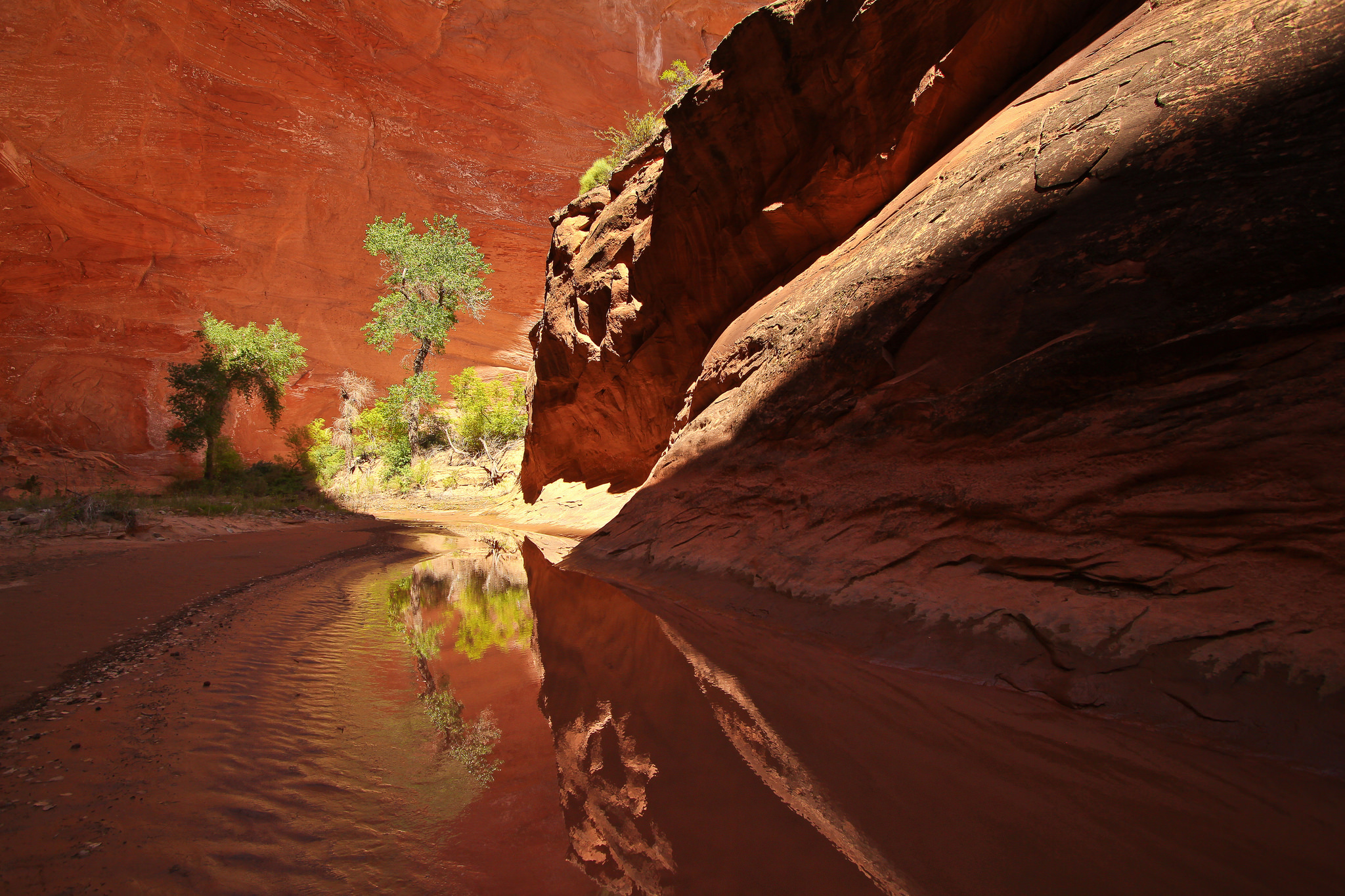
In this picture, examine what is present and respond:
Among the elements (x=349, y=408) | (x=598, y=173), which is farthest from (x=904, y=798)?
(x=349, y=408)

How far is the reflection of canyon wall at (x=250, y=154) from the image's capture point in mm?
18641

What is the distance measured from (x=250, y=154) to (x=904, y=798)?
30.1 meters

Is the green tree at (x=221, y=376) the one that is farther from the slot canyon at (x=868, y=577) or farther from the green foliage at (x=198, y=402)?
the slot canyon at (x=868, y=577)

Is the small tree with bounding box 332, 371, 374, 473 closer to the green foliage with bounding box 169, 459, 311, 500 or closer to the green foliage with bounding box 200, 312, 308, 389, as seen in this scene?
the green foliage with bounding box 169, 459, 311, 500

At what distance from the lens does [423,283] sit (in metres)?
23.1

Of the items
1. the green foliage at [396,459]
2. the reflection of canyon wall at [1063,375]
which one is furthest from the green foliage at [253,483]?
the reflection of canyon wall at [1063,375]

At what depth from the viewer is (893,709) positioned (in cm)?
251

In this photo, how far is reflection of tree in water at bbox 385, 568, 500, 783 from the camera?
2090mm

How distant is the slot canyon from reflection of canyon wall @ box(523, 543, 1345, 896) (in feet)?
0.05

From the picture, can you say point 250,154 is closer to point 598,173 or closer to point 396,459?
point 396,459

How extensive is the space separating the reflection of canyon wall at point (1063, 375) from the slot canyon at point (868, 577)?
2cm

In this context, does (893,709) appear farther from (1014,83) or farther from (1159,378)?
(1014,83)

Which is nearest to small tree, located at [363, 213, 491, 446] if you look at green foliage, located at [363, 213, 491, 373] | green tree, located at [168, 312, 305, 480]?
green foliage, located at [363, 213, 491, 373]

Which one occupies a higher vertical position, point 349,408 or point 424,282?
point 424,282
